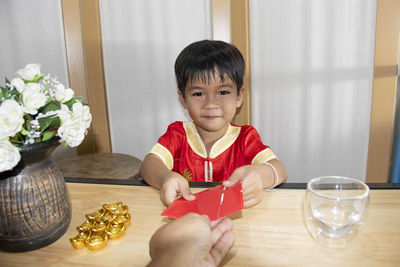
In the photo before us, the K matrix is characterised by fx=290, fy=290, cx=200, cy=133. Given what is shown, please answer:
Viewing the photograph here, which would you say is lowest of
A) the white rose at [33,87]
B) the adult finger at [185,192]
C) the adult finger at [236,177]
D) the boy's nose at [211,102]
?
the adult finger at [185,192]

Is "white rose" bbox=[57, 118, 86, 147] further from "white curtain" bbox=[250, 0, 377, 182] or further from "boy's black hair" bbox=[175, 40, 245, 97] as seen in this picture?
"white curtain" bbox=[250, 0, 377, 182]

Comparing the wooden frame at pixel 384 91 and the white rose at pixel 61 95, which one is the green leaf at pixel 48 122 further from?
the wooden frame at pixel 384 91

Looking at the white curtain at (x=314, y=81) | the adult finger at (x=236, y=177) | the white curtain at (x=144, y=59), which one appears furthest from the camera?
the white curtain at (x=144, y=59)

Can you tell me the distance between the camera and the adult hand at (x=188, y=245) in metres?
0.48

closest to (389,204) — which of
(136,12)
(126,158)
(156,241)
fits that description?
(156,241)

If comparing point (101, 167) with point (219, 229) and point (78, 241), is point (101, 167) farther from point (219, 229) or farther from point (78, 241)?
point (219, 229)

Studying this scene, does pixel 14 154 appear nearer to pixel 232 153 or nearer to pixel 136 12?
pixel 232 153

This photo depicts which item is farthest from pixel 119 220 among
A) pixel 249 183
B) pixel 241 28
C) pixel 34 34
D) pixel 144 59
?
pixel 34 34

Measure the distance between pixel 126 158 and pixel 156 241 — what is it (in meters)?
1.57

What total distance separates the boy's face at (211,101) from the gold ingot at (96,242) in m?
0.70

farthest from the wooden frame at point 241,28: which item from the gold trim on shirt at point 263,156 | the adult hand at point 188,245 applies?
the adult hand at point 188,245

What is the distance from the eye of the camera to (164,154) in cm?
123

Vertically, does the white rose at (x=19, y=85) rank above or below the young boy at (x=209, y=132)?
above

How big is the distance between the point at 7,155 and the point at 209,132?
0.92m
